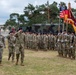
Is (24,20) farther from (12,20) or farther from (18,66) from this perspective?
(18,66)

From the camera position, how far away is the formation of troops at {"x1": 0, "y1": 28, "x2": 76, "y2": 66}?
16.3 m

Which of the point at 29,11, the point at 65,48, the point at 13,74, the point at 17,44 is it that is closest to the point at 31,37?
the point at 65,48

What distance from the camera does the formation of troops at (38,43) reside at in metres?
16.3

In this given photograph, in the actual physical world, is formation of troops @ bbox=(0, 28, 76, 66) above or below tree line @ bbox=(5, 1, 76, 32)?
below

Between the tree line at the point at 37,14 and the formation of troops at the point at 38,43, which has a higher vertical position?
the tree line at the point at 37,14

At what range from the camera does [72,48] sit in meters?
20.5

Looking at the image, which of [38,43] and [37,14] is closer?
[38,43]

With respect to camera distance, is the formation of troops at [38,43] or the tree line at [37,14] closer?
the formation of troops at [38,43]

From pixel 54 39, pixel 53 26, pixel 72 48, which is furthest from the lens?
pixel 53 26

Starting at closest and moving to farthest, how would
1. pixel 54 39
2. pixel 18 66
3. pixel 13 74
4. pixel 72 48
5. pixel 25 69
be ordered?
pixel 13 74
pixel 25 69
pixel 18 66
pixel 72 48
pixel 54 39

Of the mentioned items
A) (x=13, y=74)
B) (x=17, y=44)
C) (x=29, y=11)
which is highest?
(x=29, y=11)

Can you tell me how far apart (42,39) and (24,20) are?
28716 millimetres

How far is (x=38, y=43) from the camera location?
99.0 ft

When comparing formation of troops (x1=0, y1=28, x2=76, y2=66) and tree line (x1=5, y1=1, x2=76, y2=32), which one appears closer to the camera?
formation of troops (x1=0, y1=28, x2=76, y2=66)
